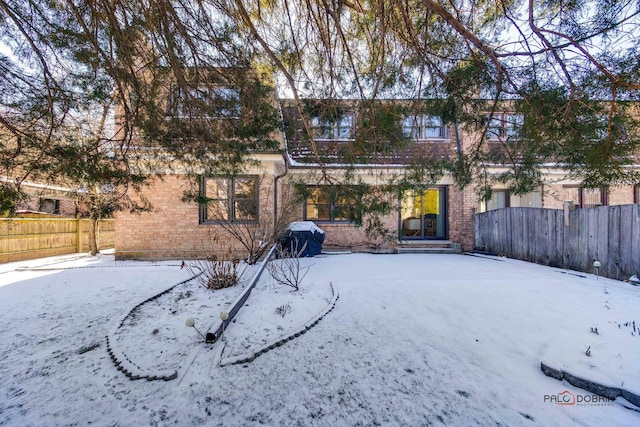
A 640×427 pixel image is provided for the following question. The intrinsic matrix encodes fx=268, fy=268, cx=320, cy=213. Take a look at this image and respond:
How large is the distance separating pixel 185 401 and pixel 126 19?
4129 millimetres

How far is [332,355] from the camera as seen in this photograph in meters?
2.87

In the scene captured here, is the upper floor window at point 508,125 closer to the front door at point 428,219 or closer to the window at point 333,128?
the window at point 333,128

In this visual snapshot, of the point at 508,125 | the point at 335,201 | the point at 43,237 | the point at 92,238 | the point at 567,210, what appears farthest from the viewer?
the point at 92,238

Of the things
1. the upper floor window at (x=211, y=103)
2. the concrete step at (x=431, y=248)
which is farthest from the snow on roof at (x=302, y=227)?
the upper floor window at (x=211, y=103)

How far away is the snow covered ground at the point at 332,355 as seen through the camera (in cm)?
208

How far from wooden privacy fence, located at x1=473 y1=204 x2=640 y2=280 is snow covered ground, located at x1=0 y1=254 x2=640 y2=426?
846 mm

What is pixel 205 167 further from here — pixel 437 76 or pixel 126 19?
pixel 437 76

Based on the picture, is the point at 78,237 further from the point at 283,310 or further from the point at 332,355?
the point at 332,355

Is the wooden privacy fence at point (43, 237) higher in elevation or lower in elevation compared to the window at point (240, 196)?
lower

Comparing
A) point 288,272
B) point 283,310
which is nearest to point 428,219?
point 288,272

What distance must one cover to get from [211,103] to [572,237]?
853cm

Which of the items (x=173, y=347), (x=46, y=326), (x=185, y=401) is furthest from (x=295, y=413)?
(x=46, y=326)

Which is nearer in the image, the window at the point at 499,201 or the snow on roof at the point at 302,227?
the snow on roof at the point at 302,227

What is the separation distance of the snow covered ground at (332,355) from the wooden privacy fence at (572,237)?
0.85 meters
